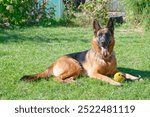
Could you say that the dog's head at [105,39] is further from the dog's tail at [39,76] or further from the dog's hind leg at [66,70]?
the dog's tail at [39,76]

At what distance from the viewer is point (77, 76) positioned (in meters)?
8.10

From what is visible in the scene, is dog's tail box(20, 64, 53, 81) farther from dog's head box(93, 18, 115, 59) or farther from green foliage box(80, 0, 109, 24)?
green foliage box(80, 0, 109, 24)

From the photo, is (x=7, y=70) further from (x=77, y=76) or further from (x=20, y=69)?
(x=77, y=76)

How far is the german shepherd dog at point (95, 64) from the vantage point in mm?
7844

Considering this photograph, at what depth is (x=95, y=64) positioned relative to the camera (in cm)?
814

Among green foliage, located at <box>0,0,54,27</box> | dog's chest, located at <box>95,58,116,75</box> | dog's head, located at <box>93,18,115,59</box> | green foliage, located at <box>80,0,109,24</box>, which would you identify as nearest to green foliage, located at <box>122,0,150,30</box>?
green foliage, located at <box>80,0,109,24</box>

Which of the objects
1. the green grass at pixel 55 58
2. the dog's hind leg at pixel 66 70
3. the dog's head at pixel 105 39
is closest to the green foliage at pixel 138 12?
the green grass at pixel 55 58

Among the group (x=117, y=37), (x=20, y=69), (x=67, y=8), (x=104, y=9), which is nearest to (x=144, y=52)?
(x=117, y=37)

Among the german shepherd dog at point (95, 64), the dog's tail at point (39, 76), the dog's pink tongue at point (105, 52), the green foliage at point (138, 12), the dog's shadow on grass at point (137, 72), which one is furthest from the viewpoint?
the green foliage at point (138, 12)

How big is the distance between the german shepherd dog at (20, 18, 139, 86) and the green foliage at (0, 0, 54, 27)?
744 centimetres

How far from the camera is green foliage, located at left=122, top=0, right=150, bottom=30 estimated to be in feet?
49.1

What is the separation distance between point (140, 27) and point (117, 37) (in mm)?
2606

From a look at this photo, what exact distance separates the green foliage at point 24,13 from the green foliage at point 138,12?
315 cm

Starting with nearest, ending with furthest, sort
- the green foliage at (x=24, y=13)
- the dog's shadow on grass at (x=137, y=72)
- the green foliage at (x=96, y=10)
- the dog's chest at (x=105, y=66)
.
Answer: the dog's chest at (x=105, y=66) → the dog's shadow on grass at (x=137, y=72) → the green foliage at (x=24, y=13) → the green foliage at (x=96, y=10)
